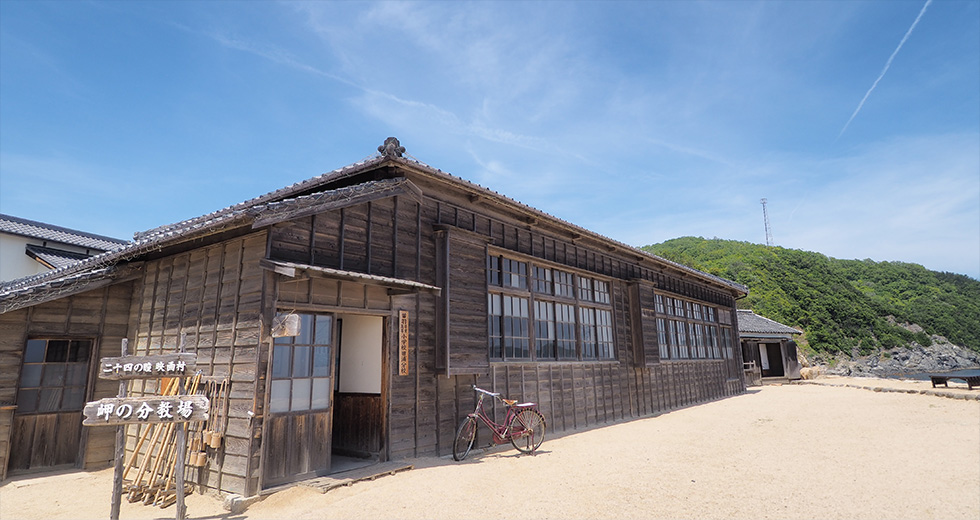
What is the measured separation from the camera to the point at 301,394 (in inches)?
237

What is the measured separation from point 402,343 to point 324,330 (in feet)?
4.09

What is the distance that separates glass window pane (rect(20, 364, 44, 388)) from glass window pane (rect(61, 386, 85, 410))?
432 mm

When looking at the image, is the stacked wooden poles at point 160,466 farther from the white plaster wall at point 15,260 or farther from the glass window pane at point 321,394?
the white plaster wall at point 15,260

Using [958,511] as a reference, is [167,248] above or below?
above

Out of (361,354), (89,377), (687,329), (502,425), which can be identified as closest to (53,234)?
(89,377)

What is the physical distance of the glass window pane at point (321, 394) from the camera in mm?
6152

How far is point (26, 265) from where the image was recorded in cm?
1361

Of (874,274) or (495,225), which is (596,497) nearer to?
(495,225)

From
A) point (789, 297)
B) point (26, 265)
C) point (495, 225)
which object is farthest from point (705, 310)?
point (789, 297)

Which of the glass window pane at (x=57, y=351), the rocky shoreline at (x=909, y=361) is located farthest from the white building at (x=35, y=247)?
the rocky shoreline at (x=909, y=361)

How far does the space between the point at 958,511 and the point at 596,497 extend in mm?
3786

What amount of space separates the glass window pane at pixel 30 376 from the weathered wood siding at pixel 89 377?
0.17 m

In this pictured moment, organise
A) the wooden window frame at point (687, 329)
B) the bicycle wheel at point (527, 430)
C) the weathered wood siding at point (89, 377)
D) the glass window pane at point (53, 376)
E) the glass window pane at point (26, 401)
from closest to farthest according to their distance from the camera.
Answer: the weathered wood siding at point (89, 377)
the glass window pane at point (26, 401)
the glass window pane at point (53, 376)
the bicycle wheel at point (527, 430)
the wooden window frame at point (687, 329)

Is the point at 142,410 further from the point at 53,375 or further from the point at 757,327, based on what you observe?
the point at 757,327
